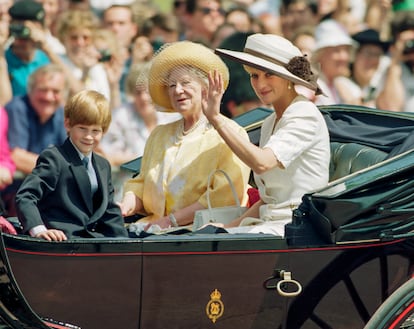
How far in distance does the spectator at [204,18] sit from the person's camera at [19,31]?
1850 millimetres

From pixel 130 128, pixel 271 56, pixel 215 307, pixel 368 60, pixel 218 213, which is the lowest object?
pixel 130 128

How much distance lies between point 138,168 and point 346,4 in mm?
4480

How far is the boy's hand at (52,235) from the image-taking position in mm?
5020

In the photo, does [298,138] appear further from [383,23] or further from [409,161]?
[383,23]

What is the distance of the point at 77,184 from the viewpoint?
5320 millimetres

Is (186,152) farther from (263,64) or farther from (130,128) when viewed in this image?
(130,128)

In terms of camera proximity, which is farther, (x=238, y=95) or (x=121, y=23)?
(x=121, y=23)

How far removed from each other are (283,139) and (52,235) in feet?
3.75

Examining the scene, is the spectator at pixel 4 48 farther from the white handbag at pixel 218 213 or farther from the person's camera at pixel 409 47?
the person's camera at pixel 409 47

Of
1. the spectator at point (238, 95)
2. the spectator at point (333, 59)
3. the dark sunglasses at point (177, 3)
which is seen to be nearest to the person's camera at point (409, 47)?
the spectator at point (333, 59)

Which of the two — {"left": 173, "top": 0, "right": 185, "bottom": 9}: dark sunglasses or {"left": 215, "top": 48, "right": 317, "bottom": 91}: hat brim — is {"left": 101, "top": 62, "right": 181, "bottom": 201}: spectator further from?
{"left": 215, "top": 48, "right": 317, "bottom": 91}: hat brim

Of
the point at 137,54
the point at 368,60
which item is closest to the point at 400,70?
the point at 368,60

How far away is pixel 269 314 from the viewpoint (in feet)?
17.4

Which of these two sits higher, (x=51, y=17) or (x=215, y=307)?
(x=51, y=17)
